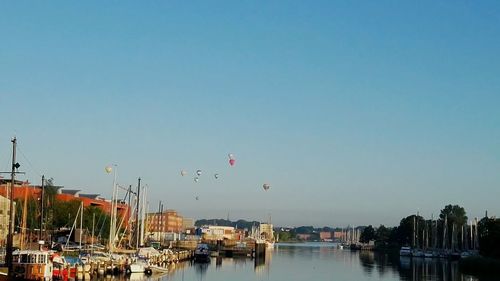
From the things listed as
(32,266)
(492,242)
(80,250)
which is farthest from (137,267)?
(492,242)

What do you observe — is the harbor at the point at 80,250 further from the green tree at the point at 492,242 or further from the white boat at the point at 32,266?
the green tree at the point at 492,242

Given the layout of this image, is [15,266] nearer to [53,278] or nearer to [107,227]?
[53,278]

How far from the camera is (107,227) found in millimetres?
142125

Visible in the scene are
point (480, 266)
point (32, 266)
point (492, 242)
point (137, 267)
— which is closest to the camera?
point (32, 266)

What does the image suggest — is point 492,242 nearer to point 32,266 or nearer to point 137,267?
point 137,267

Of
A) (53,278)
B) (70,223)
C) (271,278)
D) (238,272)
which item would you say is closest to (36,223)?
(70,223)

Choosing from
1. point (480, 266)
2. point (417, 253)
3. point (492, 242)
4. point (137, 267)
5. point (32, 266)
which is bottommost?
point (417, 253)

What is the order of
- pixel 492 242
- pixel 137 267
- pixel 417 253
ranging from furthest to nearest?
pixel 417 253
pixel 492 242
pixel 137 267

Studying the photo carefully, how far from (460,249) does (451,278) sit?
97.5 meters

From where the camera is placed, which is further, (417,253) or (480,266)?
(417,253)

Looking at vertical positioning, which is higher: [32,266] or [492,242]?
[492,242]

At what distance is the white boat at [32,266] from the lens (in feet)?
172

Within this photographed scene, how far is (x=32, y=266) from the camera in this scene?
52844 mm

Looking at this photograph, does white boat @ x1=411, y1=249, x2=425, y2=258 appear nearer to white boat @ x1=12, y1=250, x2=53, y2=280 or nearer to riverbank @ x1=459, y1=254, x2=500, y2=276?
riverbank @ x1=459, y1=254, x2=500, y2=276
